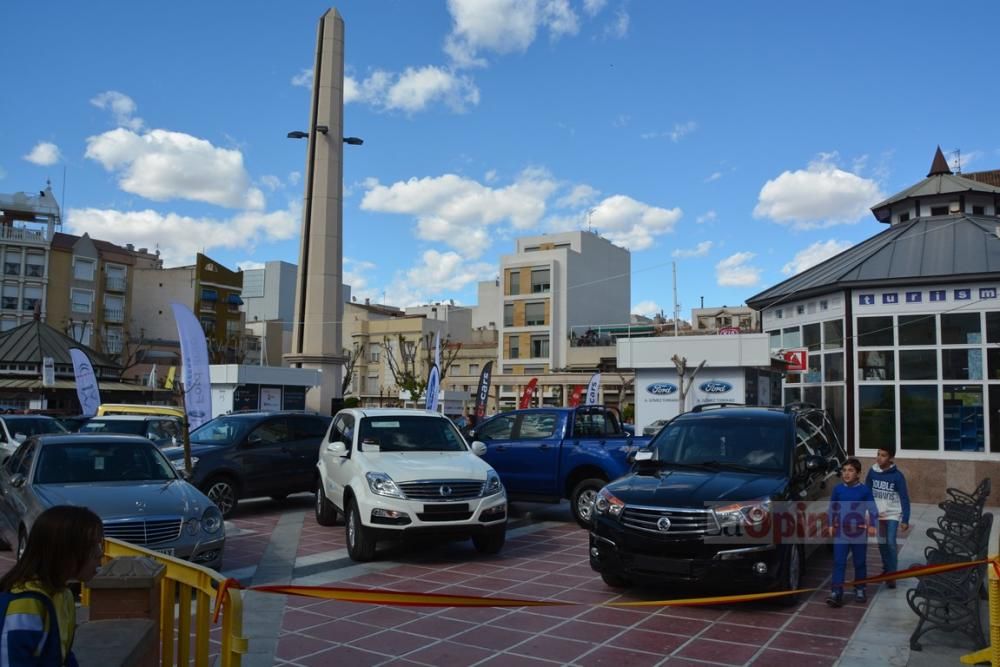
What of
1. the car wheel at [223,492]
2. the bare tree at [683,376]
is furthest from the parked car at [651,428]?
the car wheel at [223,492]

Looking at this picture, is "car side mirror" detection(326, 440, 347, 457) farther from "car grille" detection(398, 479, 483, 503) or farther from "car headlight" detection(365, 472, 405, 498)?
"car grille" detection(398, 479, 483, 503)

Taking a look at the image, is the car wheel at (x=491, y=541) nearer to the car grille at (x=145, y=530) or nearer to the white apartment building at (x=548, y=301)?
the car grille at (x=145, y=530)

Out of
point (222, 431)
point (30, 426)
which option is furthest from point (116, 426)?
point (30, 426)

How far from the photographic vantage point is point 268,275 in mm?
92188

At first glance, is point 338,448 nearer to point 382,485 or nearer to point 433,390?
point 382,485

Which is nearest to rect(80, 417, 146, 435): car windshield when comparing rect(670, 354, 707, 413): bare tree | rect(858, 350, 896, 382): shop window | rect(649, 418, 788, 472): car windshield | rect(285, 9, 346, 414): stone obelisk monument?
rect(649, 418, 788, 472): car windshield

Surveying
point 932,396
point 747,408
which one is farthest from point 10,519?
point 932,396

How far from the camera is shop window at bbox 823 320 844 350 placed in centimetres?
1736

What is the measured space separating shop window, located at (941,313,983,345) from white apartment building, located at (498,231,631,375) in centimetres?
4913

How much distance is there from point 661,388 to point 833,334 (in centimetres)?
452

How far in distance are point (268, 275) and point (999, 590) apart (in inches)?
3652

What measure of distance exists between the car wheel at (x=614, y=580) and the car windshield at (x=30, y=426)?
12.1 metres

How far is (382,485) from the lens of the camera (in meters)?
9.14

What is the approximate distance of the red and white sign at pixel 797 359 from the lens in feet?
60.1
